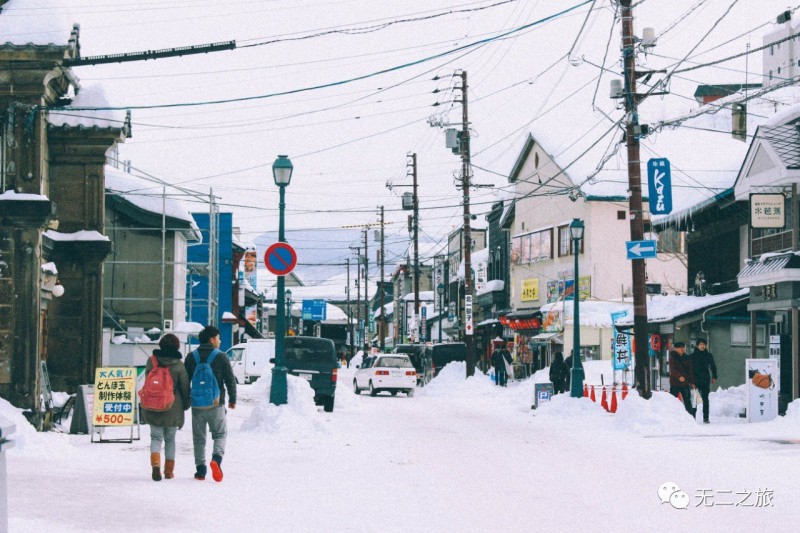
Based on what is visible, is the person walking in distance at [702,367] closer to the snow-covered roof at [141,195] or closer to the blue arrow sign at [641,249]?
the blue arrow sign at [641,249]

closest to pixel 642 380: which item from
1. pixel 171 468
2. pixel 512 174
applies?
pixel 171 468

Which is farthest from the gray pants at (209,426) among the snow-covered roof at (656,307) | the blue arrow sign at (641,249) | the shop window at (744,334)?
the shop window at (744,334)

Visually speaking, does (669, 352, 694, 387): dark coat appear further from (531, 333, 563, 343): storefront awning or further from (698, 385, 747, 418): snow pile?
(531, 333, 563, 343): storefront awning

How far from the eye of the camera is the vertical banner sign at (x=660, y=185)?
1139 inches

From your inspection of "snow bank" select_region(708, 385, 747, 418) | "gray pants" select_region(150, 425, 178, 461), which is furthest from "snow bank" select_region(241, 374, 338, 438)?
"snow bank" select_region(708, 385, 747, 418)

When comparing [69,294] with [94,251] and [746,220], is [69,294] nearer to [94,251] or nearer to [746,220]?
[94,251]

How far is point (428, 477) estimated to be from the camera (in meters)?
14.0

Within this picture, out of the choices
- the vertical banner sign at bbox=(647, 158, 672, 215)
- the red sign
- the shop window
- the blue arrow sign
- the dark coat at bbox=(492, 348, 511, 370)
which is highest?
the vertical banner sign at bbox=(647, 158, 672, 215)

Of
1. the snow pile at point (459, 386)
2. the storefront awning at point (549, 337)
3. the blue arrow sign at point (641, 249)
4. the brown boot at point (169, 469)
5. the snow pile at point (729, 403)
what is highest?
the blue arrow sign at point (641, 249)

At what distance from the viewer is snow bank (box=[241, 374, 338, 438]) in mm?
20344

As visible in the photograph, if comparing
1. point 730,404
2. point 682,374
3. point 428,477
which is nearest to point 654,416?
point 682,374

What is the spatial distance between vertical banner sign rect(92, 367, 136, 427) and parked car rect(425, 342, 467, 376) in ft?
137

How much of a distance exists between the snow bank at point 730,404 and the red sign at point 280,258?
11.9 meters

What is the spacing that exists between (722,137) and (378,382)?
23082 millimetres
